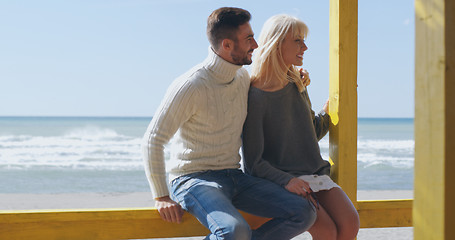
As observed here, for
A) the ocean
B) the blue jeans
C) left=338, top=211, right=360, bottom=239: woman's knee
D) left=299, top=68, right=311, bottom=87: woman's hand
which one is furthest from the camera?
the ocean

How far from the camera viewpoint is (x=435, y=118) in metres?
1.16

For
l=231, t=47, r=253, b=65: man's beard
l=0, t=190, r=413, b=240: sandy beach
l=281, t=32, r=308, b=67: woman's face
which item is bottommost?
l=0, t=190, r=413, b=240: sandy beach

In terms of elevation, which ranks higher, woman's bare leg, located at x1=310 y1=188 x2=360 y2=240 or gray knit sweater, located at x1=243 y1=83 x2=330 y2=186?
gray knit sweater, located at x1=243 y1=83 x2=330 y2=186

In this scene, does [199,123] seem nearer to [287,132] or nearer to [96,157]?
[287,132]

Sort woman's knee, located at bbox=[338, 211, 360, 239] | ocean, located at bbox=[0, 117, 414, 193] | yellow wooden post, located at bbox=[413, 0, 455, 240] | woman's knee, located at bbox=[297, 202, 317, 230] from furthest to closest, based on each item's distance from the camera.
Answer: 1. ocean, located at bbox=[0, 117, 414, 193]
2. woman's knee, located at bbox=[338, 211, 360, 239]
3. woman's knee, located at bbox=[297, 202, 317, 230]
4. yellow wooden post, located at bbox=[413, 0, 455, 240]

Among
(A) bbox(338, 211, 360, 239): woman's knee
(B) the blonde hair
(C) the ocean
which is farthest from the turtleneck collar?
(C) the ocean

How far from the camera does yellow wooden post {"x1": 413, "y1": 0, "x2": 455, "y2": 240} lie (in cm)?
114

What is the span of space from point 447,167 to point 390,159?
12875 mm

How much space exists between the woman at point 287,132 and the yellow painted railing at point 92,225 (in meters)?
0.41

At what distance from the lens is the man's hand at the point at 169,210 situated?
2023 mm

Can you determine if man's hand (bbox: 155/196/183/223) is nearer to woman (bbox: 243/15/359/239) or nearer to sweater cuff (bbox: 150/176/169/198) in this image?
sweater cuff (bbox: 150/176/169/198)

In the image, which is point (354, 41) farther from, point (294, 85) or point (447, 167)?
point (447, 167)

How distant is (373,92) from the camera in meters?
26.3

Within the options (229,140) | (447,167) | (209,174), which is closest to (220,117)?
(229,140)
